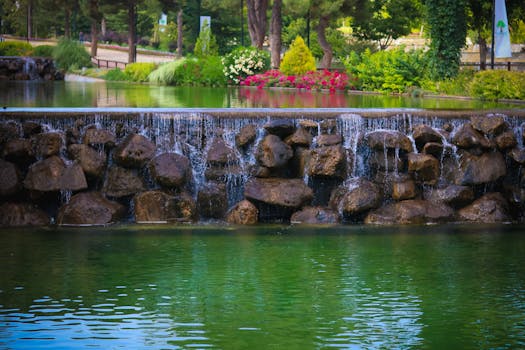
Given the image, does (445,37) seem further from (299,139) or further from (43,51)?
(43,51)

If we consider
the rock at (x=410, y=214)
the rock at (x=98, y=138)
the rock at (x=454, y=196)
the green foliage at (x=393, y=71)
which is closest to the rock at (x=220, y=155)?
the rock at (x=98, y=138)

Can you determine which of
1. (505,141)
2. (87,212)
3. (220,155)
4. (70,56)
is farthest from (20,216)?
(70,56)

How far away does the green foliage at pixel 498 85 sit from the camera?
2678 cm

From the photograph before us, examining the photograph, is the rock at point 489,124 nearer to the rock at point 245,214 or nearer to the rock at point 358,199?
the rock at point 358,199

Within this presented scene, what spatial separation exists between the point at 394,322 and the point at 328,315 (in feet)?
2.50

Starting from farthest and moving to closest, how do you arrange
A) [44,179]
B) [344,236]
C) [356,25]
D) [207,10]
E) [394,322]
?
1. [207,10]
2. [356,25]
3. [44,179]
4. [344,236]
5. [394,322]

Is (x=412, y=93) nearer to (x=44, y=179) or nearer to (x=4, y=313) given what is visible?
(x=44, y=179)

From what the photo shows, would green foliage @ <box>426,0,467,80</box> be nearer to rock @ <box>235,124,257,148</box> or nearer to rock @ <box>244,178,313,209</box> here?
rock @ <box>235,124,257,148</box>

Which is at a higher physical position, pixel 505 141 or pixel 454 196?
pixel 505 141

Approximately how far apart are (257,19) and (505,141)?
33748mm

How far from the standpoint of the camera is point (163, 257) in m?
13.8

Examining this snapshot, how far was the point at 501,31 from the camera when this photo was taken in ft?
107

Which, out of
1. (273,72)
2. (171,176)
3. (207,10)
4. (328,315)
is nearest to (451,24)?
(273,72)

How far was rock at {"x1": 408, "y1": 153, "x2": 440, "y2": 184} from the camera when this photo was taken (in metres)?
17.7
